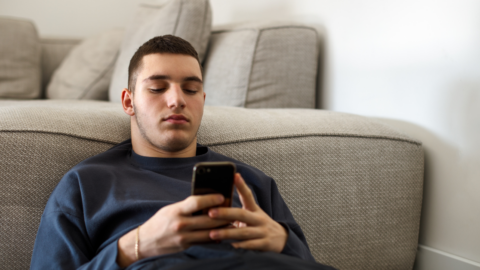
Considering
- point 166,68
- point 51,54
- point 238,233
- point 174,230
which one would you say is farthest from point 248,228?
point 51,54

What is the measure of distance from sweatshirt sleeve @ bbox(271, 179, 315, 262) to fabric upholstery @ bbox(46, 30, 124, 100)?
1335mm

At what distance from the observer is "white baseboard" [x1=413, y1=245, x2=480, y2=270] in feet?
3.53

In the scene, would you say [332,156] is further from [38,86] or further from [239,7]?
[38,86]

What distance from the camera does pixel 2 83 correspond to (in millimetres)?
1994

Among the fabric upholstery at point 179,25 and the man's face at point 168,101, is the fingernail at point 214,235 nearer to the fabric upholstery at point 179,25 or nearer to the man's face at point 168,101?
the man's face at point 168,101

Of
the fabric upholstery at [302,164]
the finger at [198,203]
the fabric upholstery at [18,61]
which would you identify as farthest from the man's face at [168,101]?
the fabric upholstery at [18,61]

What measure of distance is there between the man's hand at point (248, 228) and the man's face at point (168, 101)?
223 mm

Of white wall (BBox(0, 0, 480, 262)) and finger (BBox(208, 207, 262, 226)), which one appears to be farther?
white wall (BBox(0, 0, 480, 262))

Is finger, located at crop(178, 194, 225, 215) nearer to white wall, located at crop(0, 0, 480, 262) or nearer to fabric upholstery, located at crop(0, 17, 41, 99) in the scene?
white wall, located at crop(0, 0, 480, 262)

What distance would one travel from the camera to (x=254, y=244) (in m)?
0.69

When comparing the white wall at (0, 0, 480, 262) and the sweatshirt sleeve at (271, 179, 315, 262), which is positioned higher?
the white wall at (0, 0, 480, 262)

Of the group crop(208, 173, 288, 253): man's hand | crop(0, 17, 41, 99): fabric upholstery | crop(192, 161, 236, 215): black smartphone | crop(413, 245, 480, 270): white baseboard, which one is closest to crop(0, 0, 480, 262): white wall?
crop(413, 245, 480, 270): white baseboard

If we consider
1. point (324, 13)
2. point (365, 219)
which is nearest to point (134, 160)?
point (365, 219)

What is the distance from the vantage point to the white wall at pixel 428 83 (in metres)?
1.06
